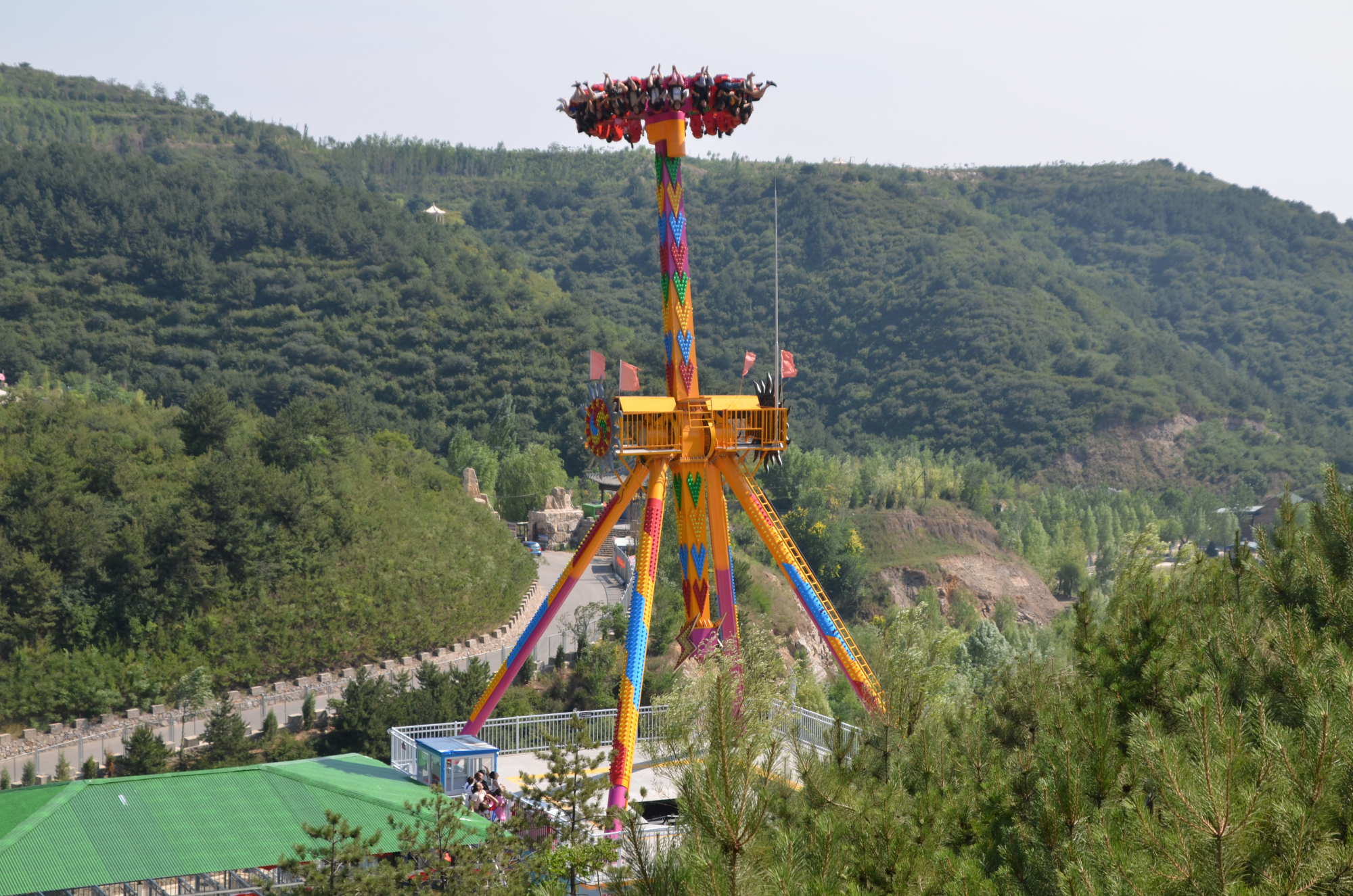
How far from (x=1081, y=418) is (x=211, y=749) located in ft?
266

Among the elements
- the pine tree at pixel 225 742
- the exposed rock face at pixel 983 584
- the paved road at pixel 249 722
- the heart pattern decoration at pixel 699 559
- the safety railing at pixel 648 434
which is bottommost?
the exposed rock face at pixel 983 584

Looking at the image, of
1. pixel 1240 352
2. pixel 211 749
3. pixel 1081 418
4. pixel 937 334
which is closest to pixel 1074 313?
pixel 937 334

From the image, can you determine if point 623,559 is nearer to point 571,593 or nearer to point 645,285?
point 571,593

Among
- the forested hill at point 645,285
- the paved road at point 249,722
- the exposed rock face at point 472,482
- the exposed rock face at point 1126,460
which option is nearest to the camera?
the paved road at point 249,722

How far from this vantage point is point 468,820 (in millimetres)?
17875

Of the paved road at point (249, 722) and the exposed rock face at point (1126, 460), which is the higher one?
the paved road at point (249, 722)

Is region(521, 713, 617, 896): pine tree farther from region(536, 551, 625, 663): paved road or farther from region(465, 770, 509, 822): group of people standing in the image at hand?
region(536, 551, 625, 663): paved road

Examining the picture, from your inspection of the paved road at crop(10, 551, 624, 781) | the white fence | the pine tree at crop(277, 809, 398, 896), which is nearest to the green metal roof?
the pine tree at crop(277, 809, 398, 896)

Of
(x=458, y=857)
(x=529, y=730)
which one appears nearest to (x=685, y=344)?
(x=529, y=730)

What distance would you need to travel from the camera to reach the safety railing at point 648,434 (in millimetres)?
20922

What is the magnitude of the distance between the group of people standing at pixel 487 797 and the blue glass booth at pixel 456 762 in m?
0.20

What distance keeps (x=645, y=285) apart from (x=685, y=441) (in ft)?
383

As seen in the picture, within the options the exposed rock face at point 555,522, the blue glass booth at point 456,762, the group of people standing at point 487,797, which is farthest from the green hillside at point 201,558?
the exposed rock face at point 555,522

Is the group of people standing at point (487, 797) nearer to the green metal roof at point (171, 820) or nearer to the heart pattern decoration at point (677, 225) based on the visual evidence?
the green metal roof at point (171, 820)
